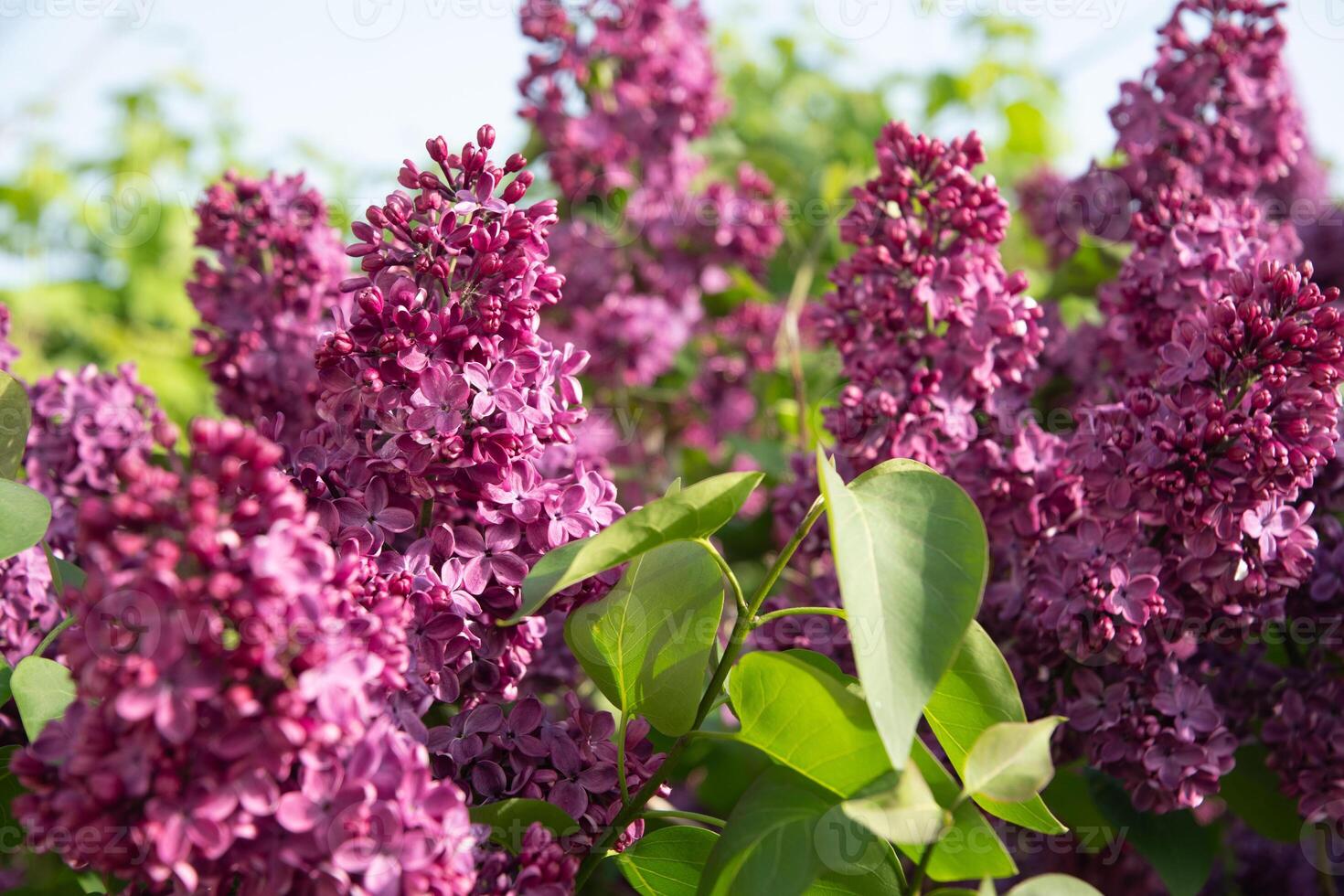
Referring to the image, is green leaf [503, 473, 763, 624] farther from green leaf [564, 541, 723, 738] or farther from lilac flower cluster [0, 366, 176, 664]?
lilac flower cluster [0, 366, 176, 664]

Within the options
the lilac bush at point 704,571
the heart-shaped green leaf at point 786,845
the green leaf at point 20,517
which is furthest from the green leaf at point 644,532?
the green leaf at point 20,517

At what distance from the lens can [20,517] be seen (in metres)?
1.08

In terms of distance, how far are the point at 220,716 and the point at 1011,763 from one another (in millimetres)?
616

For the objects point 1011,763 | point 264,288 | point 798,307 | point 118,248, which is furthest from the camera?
point 118,248

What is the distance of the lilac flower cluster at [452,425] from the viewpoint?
1060mm

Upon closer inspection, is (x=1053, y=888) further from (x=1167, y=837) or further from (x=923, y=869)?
(x=1167, y=837)

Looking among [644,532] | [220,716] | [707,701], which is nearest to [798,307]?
[707,701]

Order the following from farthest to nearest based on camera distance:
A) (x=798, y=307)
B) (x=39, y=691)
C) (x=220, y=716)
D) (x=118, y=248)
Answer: (x=118, y=248)
(x=798, y=307)
(x=39, y=691)
(x=220, y=716)

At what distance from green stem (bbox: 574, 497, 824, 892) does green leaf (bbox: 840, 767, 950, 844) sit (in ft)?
0.75

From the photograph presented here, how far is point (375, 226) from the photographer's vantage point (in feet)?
3.68

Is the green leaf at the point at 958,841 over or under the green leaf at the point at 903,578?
under

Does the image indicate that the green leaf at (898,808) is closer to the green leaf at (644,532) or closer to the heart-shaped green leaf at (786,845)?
the heart-shaped green leaf at (786,845)

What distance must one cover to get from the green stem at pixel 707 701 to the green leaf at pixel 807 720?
0.08ft

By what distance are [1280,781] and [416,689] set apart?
3.82 ft
